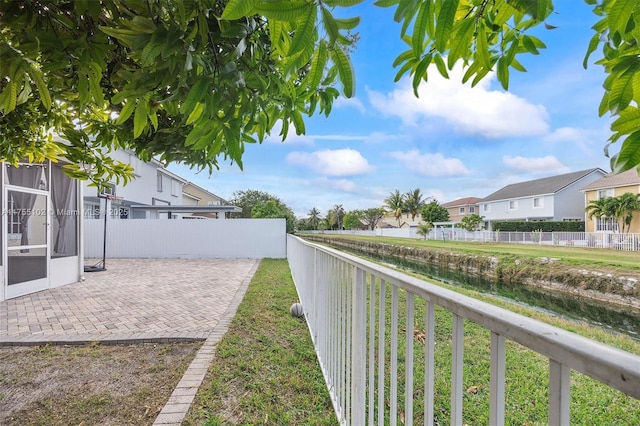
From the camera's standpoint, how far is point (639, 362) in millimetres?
399

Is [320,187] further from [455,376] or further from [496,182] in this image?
[455,376]

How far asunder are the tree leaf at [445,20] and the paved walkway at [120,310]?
367 centimetres

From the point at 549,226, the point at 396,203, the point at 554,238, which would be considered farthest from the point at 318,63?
the point at 396,203

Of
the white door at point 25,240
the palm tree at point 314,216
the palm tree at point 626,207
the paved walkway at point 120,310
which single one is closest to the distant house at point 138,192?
the white door at point 25,240

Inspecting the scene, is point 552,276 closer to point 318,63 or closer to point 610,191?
point 318,63

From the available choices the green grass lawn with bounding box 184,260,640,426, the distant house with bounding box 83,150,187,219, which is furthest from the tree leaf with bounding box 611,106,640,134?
the distant house with bounding box 83,150,187,219

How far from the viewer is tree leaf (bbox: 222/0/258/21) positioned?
68 centimetres

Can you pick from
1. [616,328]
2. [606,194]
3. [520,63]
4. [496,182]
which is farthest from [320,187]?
[520,63]

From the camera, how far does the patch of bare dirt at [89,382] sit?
220 centimetres

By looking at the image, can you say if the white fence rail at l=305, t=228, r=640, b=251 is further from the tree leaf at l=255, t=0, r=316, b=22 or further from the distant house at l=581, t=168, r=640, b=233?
the tree leaf at l=255, t=0, r=316, b=22

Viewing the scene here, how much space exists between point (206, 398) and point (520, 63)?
2.80m

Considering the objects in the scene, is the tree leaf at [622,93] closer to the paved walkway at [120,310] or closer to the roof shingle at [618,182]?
the paved walkway at [120,310]

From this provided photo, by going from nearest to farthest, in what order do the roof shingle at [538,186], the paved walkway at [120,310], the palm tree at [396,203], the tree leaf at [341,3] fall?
the tree leaf at [341,3] < the paved walkway at [120,310] < the roof shingle at [538,186] < the palm tree at [396,203]

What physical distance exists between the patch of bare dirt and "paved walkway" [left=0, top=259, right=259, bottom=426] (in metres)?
0.15
